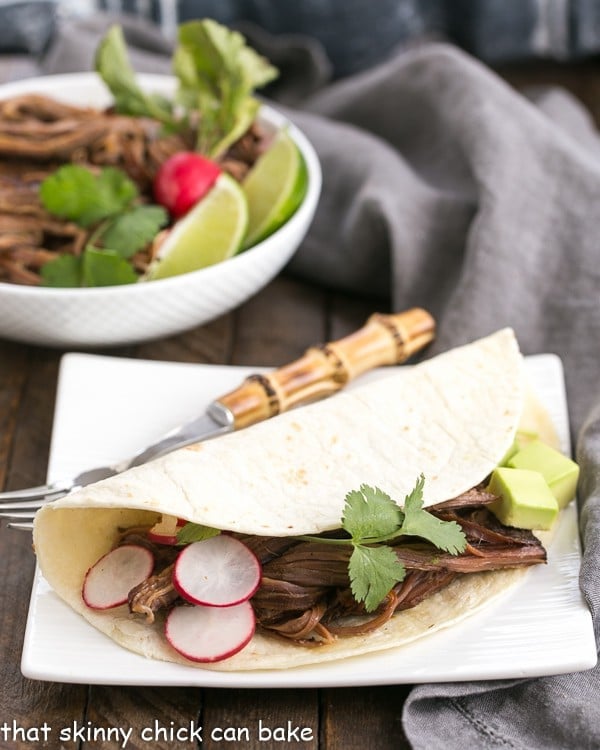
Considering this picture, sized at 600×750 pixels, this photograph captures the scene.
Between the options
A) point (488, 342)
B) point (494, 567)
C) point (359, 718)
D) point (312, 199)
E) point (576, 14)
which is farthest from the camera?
point (576, 14)

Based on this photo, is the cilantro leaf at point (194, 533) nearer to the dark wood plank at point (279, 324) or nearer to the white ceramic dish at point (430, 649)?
the white ceramic dish at point (430, 649)

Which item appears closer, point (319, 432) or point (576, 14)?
point (319, 432)

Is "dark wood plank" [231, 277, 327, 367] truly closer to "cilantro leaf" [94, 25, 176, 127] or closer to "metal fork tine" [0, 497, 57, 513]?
"cilantro leaf" [94, 25, 176, 127]

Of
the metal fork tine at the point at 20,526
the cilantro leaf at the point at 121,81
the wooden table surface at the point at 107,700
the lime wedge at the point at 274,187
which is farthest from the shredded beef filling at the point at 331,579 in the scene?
the cilantro leaf at the point at 121,81

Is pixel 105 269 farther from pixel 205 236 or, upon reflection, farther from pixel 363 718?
pixel 363 718

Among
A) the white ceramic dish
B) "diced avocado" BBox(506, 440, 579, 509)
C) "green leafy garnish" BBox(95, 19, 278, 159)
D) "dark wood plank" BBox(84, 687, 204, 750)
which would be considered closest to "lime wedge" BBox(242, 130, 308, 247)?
"green leafy garnish" BBox(95, 19, 278, 159)

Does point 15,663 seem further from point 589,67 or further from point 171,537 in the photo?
point 589,67

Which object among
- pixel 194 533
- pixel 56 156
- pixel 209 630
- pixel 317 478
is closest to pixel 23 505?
pixel 194 533

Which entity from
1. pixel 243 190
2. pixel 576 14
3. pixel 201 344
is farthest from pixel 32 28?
pixel 576 14

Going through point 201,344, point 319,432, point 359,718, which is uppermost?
point 319,432

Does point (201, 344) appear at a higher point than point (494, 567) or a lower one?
lower
